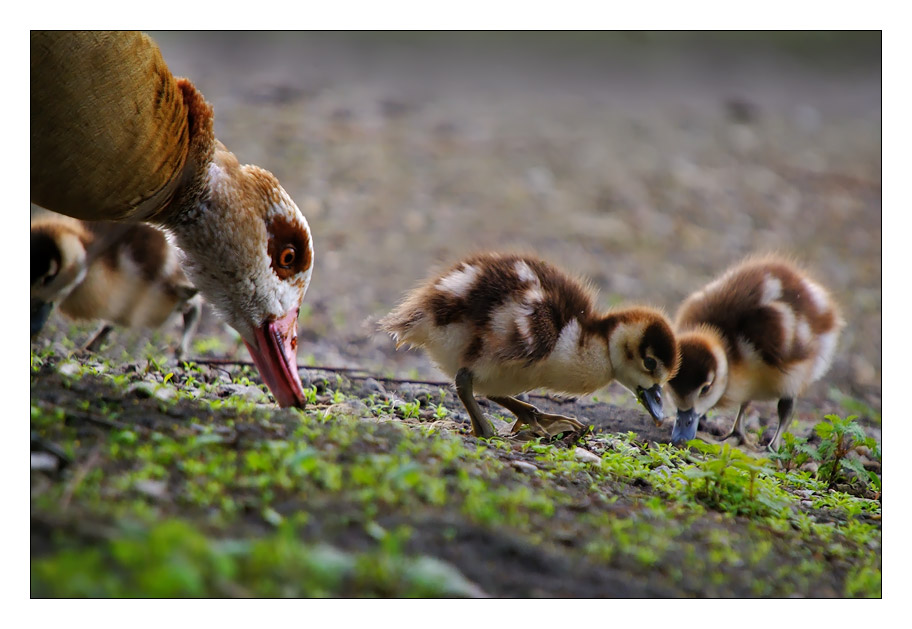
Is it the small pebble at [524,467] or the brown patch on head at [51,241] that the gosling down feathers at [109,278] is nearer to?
the brown patch on head at [51,241]

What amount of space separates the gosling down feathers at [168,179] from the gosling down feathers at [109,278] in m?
0.89

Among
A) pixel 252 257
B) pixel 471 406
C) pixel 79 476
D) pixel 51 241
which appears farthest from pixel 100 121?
pixel 471 406

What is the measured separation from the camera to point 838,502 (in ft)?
10.8

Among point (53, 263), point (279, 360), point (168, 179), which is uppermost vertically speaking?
point (168, 179)

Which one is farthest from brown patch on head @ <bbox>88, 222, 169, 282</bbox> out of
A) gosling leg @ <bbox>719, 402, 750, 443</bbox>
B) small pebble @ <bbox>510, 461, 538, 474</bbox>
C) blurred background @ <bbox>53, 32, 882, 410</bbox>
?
gosling leg @ <bbox>719, 402, 750, 443</bbox>

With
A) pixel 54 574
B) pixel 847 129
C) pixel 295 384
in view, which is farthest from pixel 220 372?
pixel 847 129

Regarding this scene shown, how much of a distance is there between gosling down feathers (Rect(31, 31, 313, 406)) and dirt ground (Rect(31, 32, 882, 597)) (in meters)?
0.59

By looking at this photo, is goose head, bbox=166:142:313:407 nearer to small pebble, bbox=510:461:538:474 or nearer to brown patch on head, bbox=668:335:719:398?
small pebble, bbox=510:461:538:474

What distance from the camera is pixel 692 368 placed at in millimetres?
4199

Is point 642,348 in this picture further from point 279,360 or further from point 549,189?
point 549,189

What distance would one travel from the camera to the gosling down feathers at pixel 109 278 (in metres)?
4.02

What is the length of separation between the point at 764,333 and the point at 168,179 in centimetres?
323

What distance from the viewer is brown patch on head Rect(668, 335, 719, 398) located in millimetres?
4168

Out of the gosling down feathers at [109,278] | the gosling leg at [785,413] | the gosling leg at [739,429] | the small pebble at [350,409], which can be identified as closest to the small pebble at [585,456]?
the small pebble at [350,409]
